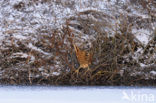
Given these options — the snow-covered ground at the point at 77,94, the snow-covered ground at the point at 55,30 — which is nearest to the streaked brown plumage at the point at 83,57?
the snow-covered ground at the point at 55,30

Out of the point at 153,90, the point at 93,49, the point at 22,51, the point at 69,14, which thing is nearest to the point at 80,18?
the point at 69,14

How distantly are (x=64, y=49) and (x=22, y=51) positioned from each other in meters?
0.50

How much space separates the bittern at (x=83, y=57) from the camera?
3688mm

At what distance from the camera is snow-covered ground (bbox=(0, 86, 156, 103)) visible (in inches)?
133

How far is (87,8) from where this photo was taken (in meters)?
3.80

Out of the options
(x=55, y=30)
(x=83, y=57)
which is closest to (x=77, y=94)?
(x=83, y=57)

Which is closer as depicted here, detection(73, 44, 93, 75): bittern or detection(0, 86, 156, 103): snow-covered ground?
detection(0, 86, 156, 103): snow-covered ground

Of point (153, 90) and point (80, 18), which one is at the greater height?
point (80, 18)

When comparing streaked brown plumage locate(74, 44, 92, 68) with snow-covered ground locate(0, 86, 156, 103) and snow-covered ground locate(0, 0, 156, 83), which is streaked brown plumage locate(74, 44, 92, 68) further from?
snow-covered ground locate(0, 86, 156, 103)

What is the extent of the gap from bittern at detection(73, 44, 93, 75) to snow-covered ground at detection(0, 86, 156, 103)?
0.27 metres

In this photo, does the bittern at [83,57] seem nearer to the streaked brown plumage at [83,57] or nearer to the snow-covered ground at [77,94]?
the streaked brown plumage at [83,57]

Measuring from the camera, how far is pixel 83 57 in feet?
12.1

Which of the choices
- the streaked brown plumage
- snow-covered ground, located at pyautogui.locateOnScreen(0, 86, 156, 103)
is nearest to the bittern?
the streaked brown plumage

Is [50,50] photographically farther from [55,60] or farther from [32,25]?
[32,25]
